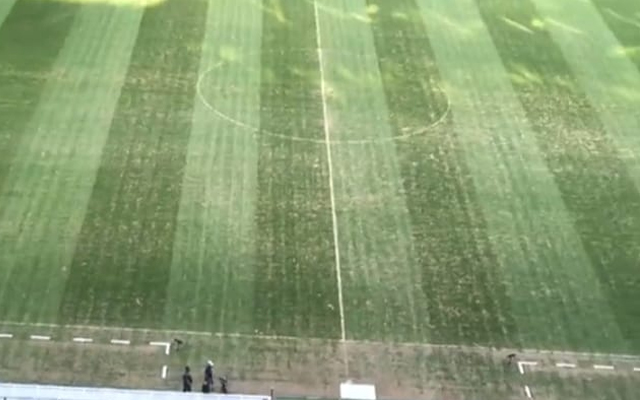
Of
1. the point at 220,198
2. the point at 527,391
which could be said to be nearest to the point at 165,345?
the point at 220,198

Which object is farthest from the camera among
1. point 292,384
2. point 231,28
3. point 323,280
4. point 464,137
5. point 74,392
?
point 231,28

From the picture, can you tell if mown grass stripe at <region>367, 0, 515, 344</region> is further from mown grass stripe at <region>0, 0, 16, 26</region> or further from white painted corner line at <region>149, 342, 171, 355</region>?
mown grass stripe at <region>0, 0, 16, 26</region>

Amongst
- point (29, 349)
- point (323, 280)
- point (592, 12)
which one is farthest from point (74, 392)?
point (592, 12)

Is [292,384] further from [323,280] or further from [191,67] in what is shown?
[191,67]

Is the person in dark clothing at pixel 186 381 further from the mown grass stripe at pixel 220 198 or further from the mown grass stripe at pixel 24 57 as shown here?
the mown grass stripe at pixel 24 57

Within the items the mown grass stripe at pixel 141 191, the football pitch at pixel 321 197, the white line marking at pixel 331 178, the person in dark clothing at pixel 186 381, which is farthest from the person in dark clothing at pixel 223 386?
the white line marking at pixel 331 178

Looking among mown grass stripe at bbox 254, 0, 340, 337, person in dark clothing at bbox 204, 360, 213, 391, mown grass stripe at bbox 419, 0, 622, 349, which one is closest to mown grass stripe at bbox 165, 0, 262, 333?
mown grass stripe at bbox 254, 0, 340, 337
